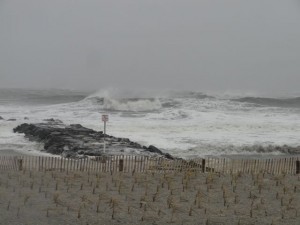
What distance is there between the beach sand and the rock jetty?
7.46 m

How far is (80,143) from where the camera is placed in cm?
2484

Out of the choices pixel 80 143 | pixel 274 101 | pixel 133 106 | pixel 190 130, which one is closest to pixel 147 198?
pixel 80 143

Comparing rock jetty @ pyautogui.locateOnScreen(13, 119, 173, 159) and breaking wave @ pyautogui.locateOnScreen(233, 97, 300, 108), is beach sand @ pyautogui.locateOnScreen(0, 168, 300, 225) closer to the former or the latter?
rock jetty @ pyautogui.locateOnScreen(13, 119, 173, 159)

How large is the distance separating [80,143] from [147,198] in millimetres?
13498

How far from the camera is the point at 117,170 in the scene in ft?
51.9

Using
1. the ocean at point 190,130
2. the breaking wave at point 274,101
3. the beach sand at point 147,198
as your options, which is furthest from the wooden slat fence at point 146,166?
the breaking wave at point 274,101

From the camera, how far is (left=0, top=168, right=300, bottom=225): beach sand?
10.0 meters

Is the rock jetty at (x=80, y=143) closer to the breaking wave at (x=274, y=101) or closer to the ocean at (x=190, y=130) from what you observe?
the ocean at (x=190, y=130)

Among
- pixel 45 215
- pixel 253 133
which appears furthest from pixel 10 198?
pixel 253 133

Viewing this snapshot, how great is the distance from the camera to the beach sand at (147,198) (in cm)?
1002

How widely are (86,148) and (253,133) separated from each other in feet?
49.4

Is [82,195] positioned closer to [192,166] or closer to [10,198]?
[10,198]

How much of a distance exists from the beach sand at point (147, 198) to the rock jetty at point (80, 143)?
7461 mm

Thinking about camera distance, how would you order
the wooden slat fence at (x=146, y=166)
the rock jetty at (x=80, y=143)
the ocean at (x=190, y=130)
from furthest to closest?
the ocean at (x=190, y=130) < the rock jetty at (x=80, y=143) < the wooden slat fence at (x=146, y=166)
